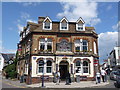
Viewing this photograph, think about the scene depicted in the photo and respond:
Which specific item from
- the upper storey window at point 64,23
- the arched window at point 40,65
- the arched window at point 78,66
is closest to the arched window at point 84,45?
the arched window at point 78,66

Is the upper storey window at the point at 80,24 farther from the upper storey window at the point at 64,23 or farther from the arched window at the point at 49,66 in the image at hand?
A: the arched window at the point at 49,66

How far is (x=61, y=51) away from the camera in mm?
23266

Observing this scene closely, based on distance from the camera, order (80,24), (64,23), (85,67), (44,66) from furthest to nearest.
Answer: (80,24), (64,23), (85,67), (44,66)

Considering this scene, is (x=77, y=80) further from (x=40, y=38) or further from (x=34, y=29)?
(x=34, y=29)

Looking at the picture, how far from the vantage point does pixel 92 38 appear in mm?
24422

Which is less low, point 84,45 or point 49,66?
point 84,45

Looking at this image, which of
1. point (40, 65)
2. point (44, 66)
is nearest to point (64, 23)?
point (44, 66)

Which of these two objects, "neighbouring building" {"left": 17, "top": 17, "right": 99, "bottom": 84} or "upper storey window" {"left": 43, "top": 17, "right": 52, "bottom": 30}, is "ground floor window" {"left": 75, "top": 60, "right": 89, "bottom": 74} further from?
"upper storey window" {"left": 43, "top": 17, "right": 52, "bottom": 30}

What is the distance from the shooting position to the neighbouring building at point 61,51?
893 inches

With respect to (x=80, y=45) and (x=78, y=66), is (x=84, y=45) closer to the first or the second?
(x=80, y=45)

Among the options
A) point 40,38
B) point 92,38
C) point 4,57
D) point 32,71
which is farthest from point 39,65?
point 4,57

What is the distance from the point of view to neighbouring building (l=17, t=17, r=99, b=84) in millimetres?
22672

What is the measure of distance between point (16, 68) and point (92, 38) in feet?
62.6

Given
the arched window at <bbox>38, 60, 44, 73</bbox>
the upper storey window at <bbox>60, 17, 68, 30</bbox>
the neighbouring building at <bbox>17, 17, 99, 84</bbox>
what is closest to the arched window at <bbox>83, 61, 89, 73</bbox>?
the neighbouring building at <bbox>17, 17, 99, 84</bbox>
